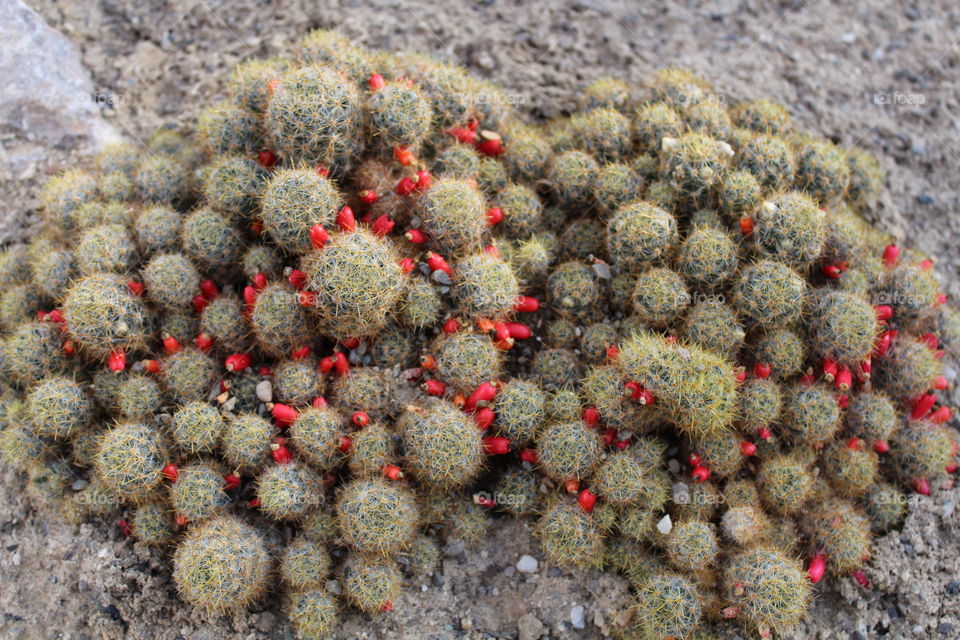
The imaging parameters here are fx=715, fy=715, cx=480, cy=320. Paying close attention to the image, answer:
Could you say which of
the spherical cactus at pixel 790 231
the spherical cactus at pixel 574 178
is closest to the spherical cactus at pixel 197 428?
the spherical cactus at pixel 574 178

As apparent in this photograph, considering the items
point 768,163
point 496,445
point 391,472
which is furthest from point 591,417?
point 768,163

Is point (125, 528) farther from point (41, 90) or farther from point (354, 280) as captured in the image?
point (41, 90)

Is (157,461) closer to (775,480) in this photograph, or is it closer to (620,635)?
(620,635)

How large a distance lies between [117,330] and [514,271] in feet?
9.17

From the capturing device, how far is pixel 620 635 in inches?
184

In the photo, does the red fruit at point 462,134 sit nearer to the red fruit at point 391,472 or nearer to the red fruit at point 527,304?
the red fruit at point 527,304

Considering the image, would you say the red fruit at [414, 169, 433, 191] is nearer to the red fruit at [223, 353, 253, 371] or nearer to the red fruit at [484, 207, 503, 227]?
the red fruit at [484, 207, 503, 227]

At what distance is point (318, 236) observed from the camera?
4.74 m

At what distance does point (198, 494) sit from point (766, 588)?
3.60 m

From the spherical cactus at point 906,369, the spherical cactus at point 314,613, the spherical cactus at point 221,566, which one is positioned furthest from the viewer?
the spherical cactus at point 906,369

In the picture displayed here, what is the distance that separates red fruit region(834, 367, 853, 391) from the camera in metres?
5.04

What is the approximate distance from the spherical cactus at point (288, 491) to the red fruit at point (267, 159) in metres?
2.25

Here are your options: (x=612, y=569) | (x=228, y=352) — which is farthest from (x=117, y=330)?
(x=612, y=569)

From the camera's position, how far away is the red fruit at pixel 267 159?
5.37 metres
